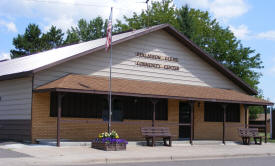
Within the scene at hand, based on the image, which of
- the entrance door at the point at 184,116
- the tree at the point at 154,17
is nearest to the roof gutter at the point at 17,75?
the entrance door at the point at 184,116

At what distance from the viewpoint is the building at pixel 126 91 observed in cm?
1916

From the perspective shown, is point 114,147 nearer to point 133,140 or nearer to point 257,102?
point 133,140

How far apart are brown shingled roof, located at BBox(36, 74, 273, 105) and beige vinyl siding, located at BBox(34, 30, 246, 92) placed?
410 millimetres

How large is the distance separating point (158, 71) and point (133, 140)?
4.02m

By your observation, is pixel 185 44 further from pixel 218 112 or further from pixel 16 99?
pixel 16 99

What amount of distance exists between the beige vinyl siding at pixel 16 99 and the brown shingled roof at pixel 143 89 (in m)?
1.14

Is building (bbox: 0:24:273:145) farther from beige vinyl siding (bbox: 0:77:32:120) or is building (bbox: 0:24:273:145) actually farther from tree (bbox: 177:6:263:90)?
tree (bbox: 177:6:263:90)

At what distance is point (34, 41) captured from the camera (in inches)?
2502

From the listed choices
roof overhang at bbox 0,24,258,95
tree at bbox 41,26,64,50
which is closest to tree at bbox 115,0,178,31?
tree at bbox 41,26,64,50

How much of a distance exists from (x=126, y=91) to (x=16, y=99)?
512cm

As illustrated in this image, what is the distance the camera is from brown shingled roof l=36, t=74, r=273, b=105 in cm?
1820

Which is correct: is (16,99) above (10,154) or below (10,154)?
above

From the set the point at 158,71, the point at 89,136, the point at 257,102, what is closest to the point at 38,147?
the point at 89,136

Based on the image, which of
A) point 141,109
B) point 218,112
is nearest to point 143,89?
point 141,109
